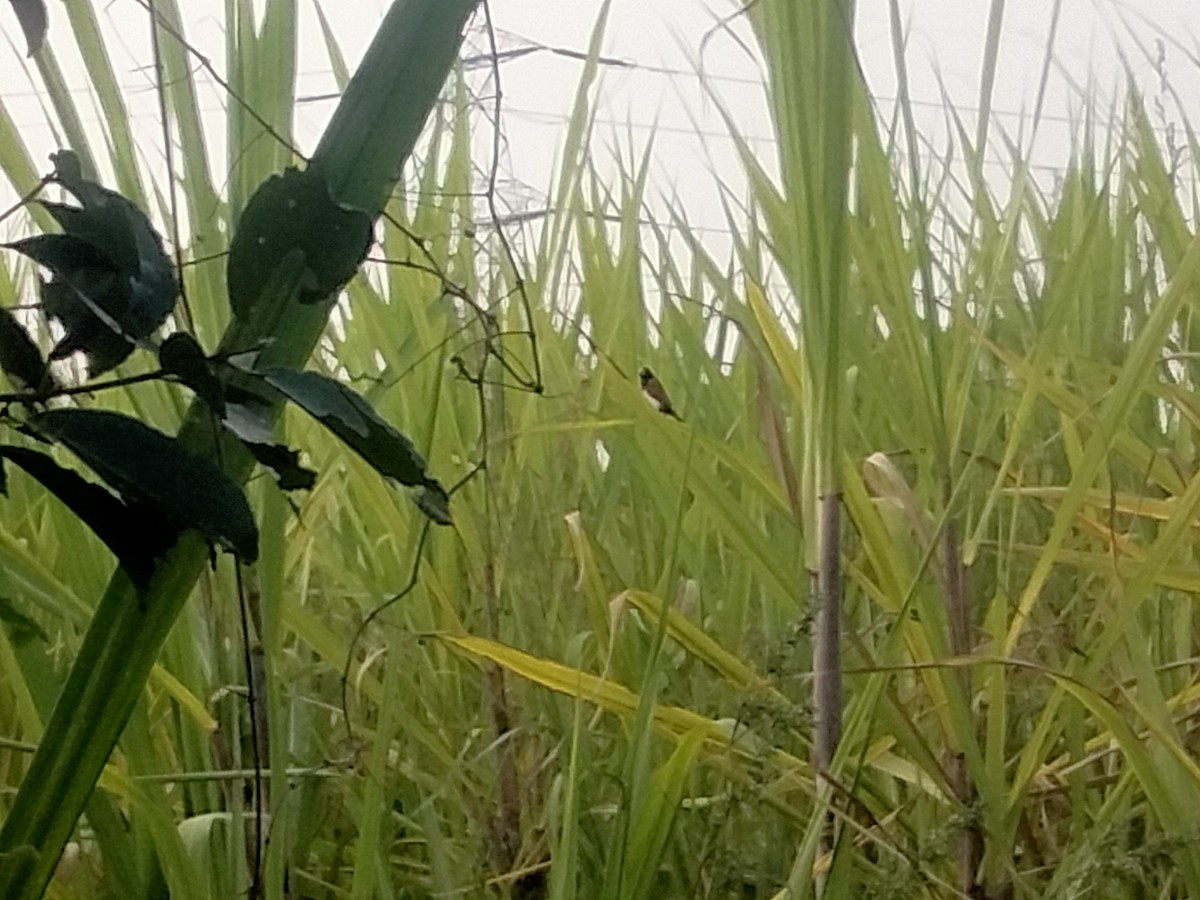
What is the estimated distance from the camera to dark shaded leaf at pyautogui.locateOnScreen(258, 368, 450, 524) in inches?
8.3

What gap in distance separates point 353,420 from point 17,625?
0.15 m

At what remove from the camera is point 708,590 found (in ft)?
1.86

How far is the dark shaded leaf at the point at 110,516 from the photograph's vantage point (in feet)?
0.74

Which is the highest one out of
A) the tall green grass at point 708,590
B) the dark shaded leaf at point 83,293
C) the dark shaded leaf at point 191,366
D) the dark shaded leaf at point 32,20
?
the dark shaded leaf at point 32,20

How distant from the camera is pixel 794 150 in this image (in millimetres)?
379

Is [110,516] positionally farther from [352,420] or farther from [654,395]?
[654,395]

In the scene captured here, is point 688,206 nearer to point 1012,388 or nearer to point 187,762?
point 1012,388

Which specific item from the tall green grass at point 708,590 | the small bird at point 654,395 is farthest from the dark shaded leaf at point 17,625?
the small bird at point 654,395

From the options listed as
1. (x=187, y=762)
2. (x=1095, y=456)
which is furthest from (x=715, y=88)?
(x=187, y=762)

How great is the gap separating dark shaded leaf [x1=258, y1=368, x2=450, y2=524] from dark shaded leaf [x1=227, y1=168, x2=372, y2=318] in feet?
0.08

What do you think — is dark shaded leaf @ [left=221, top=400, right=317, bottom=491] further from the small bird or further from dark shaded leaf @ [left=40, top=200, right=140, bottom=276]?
the small bird

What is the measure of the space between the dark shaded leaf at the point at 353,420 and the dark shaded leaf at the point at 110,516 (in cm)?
4

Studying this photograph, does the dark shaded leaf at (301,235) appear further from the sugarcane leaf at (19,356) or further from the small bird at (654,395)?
the small bird at (654,395)

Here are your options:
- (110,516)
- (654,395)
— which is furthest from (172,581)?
(654,395)
